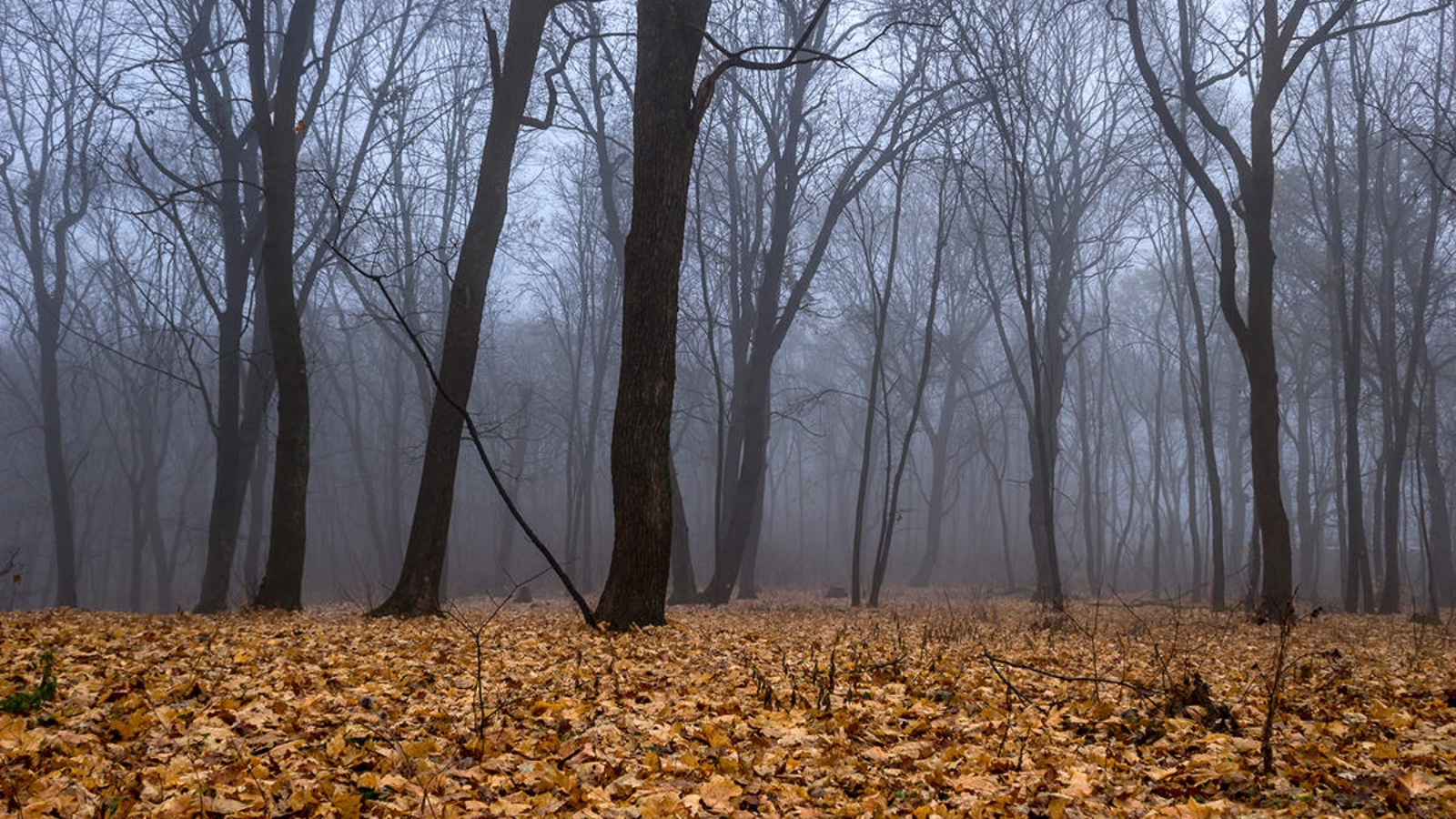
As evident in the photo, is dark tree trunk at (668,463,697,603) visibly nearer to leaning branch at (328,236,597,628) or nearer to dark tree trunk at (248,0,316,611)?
dark tree trunk at (248,0,316,611)

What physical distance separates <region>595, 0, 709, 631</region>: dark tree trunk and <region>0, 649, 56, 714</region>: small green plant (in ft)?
11.2

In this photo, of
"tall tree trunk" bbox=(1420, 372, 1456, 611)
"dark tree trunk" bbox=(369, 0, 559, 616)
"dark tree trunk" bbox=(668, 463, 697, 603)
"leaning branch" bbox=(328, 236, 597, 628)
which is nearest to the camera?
"leaning branch" bbox=(328, 236, 597, 628)

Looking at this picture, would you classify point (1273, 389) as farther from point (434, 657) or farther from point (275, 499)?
point (275, 499)

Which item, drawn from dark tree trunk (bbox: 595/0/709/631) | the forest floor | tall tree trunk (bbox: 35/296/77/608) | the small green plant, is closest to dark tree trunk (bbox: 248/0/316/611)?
the forest floor

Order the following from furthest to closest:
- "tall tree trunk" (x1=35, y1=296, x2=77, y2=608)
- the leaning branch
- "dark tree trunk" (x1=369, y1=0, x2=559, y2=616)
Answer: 1. "tall tree trunk" (x1=35, y1=296, x2=77, y2=608)
2. "dark tree trunk" (x1=369, y1=0, x2=559, y2=616)
3. the leaning branch

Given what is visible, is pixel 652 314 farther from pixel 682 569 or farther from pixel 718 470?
pixel 682 569

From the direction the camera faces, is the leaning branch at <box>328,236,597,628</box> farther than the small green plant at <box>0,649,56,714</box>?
Yes

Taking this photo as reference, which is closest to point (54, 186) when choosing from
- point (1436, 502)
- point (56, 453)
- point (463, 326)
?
point (56, 453)

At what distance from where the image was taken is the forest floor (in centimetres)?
285

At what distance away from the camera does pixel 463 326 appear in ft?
27.2

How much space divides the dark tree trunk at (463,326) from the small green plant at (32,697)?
4008mm

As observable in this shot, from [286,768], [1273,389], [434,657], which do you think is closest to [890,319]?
[1273,389]

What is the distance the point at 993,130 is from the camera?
16.0 metres

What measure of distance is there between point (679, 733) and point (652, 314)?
3730 millimetres
